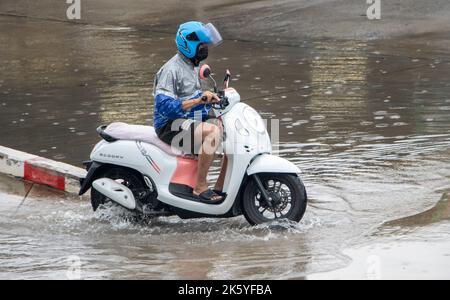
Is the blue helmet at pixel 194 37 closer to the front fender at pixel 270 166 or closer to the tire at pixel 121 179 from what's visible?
the front fender at pixel 270 166

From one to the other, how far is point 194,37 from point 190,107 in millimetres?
574

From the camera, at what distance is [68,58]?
16.5 meters

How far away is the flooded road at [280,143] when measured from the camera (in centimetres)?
766

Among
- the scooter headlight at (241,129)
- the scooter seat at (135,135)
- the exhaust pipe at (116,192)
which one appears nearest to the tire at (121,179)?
the exhaust pipe at (116,192)

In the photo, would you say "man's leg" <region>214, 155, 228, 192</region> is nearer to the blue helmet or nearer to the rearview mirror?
the rearview mirror

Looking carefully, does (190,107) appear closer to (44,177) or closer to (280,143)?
(44,177)

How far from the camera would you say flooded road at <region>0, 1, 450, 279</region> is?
25.1 feet

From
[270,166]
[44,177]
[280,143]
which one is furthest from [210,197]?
[280,143]

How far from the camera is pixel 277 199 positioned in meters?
8.29

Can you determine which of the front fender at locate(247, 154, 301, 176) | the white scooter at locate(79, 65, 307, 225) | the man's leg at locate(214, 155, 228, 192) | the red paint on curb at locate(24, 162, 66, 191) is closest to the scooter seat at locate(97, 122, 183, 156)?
the white scooter at locate(79, 65, 307, 225)

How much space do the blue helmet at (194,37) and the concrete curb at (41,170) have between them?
1920mm

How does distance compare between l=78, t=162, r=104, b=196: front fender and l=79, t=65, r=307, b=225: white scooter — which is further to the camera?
l=78, t=162, r=104, b=196: front fender

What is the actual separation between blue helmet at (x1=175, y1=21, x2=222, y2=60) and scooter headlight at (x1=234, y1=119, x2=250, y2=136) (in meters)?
0.65
